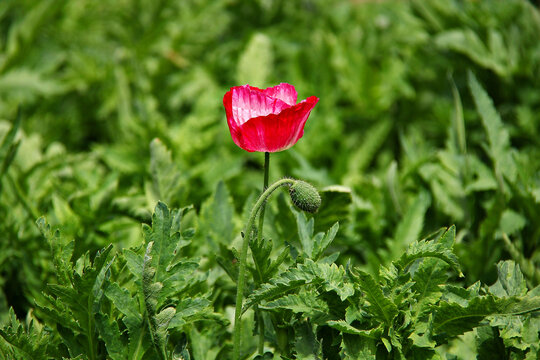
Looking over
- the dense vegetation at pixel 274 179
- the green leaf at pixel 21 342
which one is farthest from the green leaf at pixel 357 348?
the green leaf at pixel 21 342

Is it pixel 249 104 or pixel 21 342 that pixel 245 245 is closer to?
pixel 249 104

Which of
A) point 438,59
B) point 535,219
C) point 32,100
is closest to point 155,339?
point 535,219

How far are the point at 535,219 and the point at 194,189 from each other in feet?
4.01

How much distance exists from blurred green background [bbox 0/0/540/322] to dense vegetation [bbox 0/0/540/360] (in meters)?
0.01

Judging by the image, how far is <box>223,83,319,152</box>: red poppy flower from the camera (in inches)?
46.1

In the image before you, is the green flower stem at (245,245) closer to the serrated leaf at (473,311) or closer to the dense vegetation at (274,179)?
the dense vegetation at (274,179)

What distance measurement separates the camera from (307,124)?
102 inches

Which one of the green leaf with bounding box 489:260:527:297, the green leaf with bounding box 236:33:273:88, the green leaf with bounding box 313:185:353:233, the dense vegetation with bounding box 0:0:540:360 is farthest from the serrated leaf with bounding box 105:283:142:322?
the green leaf with bounding box 236:33:273:88

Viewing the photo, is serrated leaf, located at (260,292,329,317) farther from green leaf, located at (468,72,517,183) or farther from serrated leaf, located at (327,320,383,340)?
green leaf, located at (468,72,517,183)

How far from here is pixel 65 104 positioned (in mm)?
2994

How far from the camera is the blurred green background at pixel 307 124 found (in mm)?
1842

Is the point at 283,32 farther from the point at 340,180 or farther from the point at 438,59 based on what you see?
the point at 340,180

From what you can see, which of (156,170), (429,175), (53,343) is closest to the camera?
(53,343)

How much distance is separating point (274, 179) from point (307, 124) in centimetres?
37
